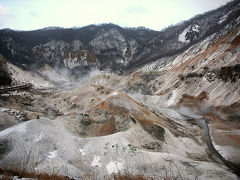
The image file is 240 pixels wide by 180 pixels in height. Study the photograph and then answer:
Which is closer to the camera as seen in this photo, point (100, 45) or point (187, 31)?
point (187, 31)

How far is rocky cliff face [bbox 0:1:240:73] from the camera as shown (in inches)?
4305

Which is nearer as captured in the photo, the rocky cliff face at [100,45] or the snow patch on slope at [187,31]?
the rocky cliff face at [100,45]

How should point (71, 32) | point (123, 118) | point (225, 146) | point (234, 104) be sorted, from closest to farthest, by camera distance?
point (225, 146)
point (123, 118)
point (234, 104)
point (71, 32)

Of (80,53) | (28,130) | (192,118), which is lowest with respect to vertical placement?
(192,118)

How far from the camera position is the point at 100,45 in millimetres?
135875

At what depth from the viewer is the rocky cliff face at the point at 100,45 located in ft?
359

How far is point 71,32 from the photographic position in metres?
141

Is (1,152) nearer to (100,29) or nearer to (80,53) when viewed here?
(80,53)

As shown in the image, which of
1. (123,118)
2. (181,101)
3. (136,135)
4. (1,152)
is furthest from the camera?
(181,101)

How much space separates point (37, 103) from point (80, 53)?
322 feet

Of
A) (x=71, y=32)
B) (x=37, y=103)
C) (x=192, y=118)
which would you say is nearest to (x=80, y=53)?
(x=71, y=32)

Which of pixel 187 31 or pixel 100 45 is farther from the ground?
pixel 187 31

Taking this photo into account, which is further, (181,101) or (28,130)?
(181,101)

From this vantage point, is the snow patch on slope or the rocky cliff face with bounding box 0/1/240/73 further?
the snow patch on slope
